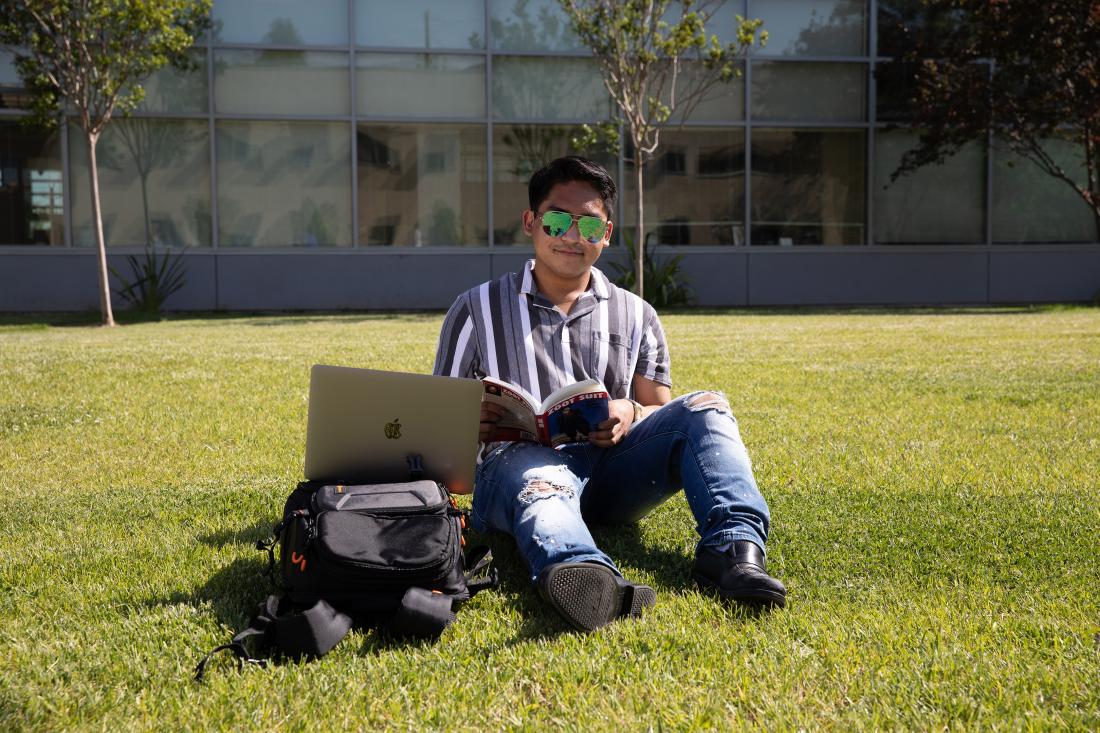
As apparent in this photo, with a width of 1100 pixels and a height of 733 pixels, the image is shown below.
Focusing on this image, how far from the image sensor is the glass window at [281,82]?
17.1 m

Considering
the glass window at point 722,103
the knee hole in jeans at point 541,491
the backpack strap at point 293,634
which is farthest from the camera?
the glass window at point 722,103

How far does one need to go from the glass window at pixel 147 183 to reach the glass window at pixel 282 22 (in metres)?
1.60

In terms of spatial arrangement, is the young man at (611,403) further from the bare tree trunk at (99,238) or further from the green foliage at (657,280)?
the green foliage at (657,280)

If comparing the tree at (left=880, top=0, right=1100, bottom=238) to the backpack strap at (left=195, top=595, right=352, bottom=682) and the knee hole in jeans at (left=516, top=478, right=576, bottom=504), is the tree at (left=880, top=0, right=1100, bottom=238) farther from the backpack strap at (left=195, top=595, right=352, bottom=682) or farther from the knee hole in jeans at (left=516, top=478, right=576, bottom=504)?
the backpack strap at (left=195, top=595, right=352, bottom=682)

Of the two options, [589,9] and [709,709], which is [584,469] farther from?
[589,9]

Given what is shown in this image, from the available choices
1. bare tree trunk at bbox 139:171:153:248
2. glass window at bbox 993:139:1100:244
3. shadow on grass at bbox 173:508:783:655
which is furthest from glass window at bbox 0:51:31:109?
glass window at bbox 993:139:1100:244

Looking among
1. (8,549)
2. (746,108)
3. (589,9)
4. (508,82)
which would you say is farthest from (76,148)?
(8,549)

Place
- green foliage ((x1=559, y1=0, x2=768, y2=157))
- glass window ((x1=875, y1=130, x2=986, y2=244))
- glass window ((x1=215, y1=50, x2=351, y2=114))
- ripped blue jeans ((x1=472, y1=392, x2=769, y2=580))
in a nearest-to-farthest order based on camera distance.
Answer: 1. ripped blue jeans ((x1=472, y1=392, x2=769, y2=580))
2. green foliage ((x1=559, y1=0, x2=768, y2=157))
3. glass window ((x1=215, y1=50, x2=351, y2=114))
4. glass window ((x1=875, y1=130, x2=986, y2=244))

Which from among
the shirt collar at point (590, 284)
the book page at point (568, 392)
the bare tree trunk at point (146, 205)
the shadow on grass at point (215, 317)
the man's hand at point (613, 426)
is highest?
the bare tree trunk at point (146, 205)

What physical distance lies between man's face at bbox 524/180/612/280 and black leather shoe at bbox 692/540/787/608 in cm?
97

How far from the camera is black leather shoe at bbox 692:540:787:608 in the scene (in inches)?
108

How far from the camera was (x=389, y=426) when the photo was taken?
3.01 m

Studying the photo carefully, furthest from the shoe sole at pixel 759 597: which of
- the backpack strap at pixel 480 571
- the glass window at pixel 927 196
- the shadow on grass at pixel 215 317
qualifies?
the glass window at pixel 927 196

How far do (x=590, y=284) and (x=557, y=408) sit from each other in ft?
2.20
